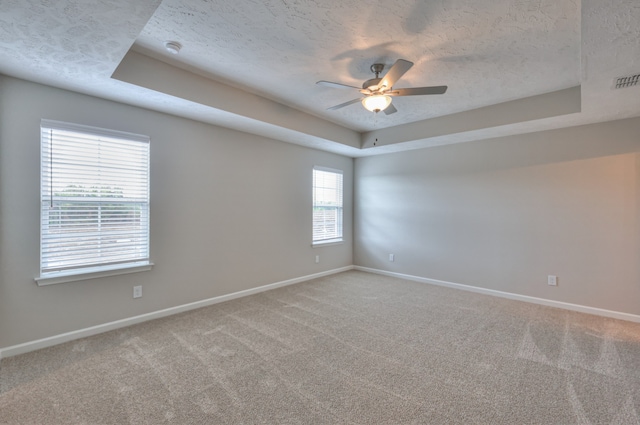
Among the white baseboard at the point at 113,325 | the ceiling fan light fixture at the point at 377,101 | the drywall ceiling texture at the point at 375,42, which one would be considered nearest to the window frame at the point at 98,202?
the white baseboard at the point at 113,325

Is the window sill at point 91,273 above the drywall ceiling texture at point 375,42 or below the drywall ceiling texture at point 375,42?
below

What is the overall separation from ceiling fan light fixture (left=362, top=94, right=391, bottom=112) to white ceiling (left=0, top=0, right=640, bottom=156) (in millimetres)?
315

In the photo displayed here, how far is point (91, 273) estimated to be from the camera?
9.38 ft

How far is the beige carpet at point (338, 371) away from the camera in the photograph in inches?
71.6

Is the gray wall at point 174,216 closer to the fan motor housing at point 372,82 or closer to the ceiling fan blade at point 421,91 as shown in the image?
the fan motor housing at point 372,82

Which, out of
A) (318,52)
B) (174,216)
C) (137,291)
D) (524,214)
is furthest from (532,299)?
(137,291)

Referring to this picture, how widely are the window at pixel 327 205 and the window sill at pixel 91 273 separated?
9.20ft

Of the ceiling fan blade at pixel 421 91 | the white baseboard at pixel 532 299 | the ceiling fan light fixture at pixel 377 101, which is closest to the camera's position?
the ceiling fan blade at pixel 421 91

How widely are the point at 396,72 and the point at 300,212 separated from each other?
3.01m

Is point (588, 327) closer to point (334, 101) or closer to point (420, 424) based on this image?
point (420, 424)

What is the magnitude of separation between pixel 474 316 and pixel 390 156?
3075 mm

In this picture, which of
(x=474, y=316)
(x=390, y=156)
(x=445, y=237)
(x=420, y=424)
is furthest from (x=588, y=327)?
(x=390, y=156)

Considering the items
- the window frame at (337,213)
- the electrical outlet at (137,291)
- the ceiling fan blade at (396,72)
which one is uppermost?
the ceiling fan blade at (396,72)

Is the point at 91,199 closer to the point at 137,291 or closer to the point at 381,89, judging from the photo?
the point at 137,291
